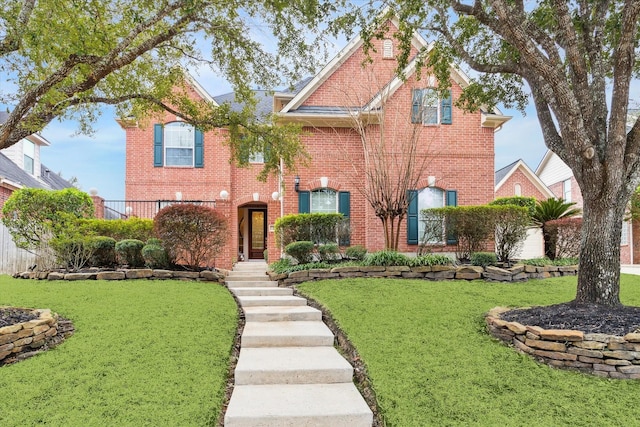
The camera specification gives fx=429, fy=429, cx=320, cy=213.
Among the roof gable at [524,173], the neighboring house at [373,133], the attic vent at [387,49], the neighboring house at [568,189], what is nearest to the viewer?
the neighboring house at [373,133]

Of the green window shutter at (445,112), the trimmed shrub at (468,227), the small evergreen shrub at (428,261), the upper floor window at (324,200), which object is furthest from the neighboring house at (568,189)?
the small evergreen shrub at (428,261)

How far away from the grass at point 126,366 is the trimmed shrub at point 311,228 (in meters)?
3.63

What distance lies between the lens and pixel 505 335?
5.41 meters

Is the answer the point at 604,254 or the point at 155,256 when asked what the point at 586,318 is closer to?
the point at 604,254

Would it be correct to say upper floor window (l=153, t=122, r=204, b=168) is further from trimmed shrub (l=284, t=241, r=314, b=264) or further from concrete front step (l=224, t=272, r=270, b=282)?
trimmed shrub (l=284, t=241, r=314, b=264)

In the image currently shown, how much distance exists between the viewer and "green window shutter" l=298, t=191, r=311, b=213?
1216 cm

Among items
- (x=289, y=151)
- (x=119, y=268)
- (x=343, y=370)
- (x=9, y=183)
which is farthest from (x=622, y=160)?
(x=9, y=183)

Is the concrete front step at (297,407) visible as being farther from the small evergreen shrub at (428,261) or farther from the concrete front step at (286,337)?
the small evergreen shrub at (428,261)

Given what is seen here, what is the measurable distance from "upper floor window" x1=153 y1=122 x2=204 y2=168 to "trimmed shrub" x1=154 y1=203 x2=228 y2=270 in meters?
6.32

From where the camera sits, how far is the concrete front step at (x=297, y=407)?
3791 mm

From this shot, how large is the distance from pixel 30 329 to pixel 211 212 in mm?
4874

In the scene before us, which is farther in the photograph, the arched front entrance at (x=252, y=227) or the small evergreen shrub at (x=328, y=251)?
the arched front entrance at (x=252, y=227)

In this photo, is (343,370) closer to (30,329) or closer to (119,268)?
(30,329)

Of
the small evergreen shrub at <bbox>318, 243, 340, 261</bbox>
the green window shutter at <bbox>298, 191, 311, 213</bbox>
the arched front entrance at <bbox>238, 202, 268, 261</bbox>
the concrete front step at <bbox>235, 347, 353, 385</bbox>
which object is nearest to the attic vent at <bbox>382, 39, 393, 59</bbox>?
the green window shutter at <bbox>298, 191, 311, 213</bbox>
